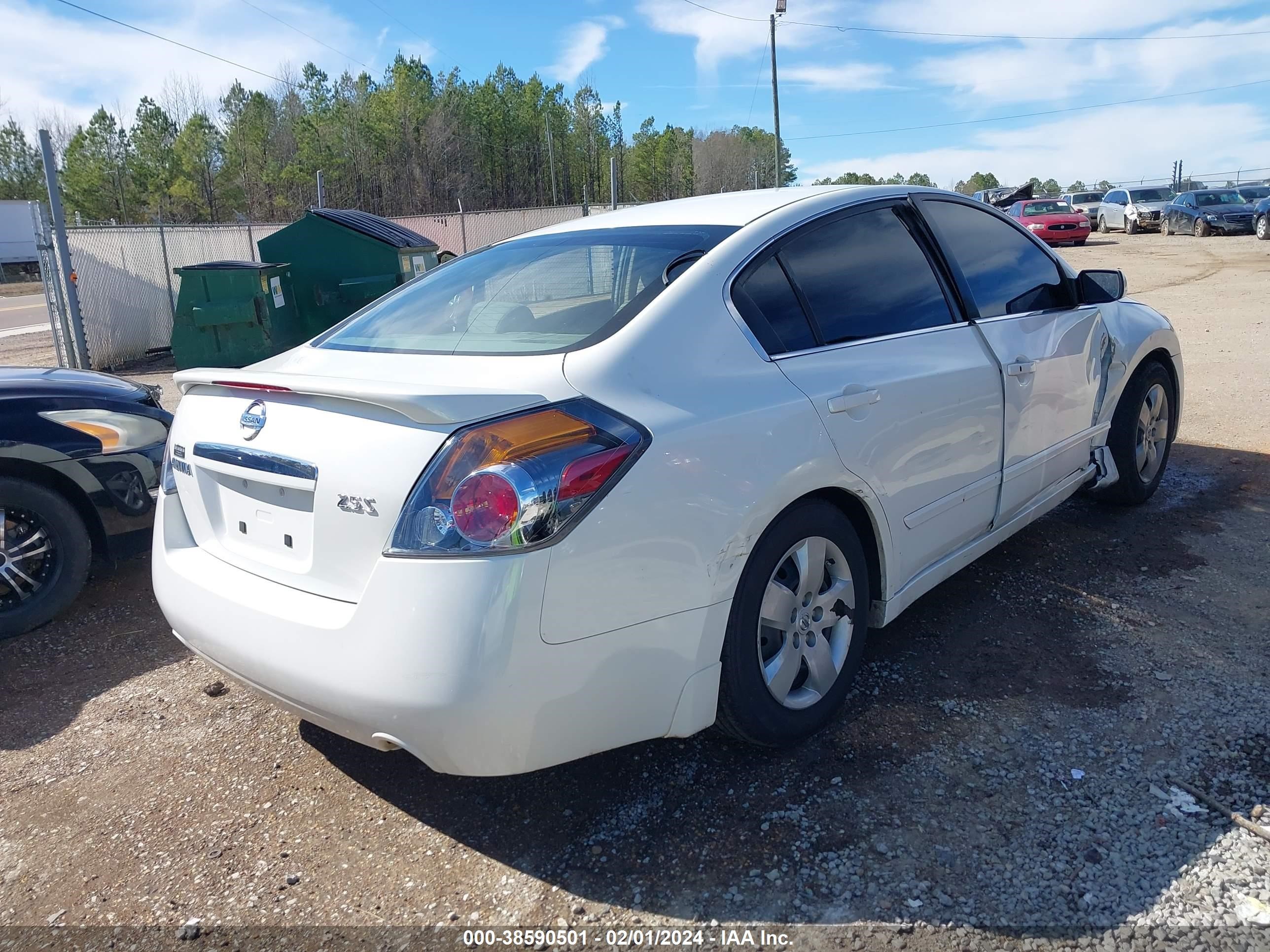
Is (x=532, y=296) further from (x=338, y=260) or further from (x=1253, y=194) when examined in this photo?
(x=1253, y=194)

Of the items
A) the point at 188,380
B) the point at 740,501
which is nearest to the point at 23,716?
the point at 188,380

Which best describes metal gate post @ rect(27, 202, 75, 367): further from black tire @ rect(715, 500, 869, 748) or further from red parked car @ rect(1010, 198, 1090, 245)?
red parked car @ rect(1010, 198, 1090, 245)

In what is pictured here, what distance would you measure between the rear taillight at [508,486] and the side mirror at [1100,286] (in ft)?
10.2

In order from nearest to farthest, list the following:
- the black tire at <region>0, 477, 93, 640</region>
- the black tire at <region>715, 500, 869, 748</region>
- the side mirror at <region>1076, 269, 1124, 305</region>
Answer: the black tire at <region>715, 500, 869, 748</region> < the black tire at <region>0, 477, 93, 640</region> < the side mirror at <region>1076, 269, 1124, 305</region>

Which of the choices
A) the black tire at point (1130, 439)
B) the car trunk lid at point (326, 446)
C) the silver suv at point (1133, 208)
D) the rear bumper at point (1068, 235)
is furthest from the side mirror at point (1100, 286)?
the silver suv at point (1133, 208)

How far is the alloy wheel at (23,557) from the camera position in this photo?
3.89 meters

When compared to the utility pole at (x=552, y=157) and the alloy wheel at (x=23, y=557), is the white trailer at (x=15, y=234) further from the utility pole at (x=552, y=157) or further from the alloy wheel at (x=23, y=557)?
the alloy wheel at (x=23, y=557)

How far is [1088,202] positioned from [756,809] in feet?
140

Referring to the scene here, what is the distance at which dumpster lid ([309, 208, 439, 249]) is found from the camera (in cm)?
1034

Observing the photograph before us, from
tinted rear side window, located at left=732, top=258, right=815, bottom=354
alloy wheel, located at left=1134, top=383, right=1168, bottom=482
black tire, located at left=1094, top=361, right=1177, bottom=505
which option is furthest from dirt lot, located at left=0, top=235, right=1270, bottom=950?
tinted rear side window, located at left=732, top=258, right=815, bottom=354

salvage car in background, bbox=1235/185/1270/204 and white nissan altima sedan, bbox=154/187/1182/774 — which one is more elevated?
salvage car in background, bbox=1235/185/1270/204

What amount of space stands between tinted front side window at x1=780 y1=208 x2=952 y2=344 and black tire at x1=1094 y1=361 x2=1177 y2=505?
6.00 ft

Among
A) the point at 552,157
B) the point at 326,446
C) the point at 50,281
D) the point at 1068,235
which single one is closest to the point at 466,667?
the point at 326,446

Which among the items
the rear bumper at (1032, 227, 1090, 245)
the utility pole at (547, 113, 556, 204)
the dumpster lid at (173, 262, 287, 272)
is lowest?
the rear bumper at (1032, 227, 1090, 245)
